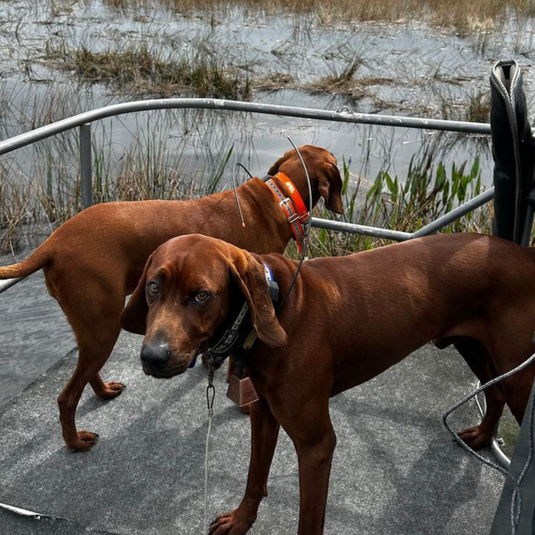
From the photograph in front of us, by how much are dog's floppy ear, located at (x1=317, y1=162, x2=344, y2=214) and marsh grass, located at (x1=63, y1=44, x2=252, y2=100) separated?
6.67 meters

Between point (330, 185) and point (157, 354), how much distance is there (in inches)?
82.4

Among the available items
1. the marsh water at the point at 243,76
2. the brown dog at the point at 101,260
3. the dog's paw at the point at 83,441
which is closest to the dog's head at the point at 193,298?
the brown dog at the point at 101,260

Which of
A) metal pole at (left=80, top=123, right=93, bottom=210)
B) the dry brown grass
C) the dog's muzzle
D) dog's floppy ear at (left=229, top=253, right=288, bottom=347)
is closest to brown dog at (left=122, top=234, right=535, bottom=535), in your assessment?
A: dog's floppy ear at (left=229, top=253, right=288, bottom=347)

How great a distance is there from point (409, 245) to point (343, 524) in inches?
46.1

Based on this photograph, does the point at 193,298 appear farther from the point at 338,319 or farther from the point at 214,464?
the point at 214,464

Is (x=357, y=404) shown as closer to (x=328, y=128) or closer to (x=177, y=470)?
(x=177, y=470)

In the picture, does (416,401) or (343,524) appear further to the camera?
(416,401)

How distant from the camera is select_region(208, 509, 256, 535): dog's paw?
314 centimetres

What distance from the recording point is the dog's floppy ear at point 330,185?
13.6 ft

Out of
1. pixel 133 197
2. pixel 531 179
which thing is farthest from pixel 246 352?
pixel 133 197

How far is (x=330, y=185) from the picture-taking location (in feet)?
13.7

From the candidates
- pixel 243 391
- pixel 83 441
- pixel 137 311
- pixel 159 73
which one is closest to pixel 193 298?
pixel 137 311

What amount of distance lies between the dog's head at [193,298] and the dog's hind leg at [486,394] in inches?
42.8

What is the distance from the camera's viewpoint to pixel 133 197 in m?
6.74
